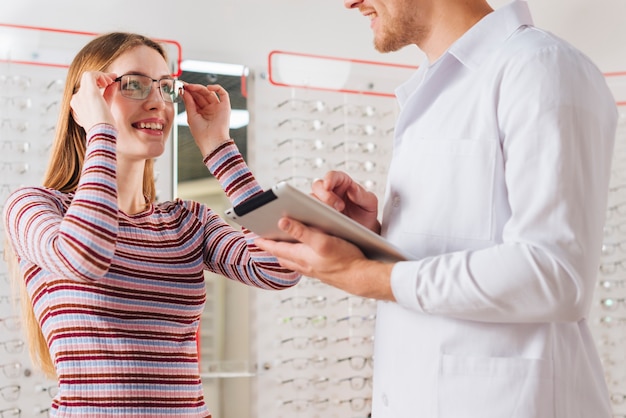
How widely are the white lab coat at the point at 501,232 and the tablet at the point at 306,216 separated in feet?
0.18

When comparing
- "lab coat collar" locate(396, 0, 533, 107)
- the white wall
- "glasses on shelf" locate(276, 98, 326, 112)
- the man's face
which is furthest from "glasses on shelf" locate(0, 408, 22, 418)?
"lab coat collar" locate(396, 0, 533, 107)

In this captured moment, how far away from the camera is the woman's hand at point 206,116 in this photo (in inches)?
74.9

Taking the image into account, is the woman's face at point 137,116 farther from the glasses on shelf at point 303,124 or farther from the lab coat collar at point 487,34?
the glasses on shelf at point 303,124

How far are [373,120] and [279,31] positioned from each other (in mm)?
539

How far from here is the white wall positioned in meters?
3.16

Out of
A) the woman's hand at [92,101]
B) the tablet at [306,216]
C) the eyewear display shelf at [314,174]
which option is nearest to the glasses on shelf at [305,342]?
Result: the eyewear display shelf at [314,174]

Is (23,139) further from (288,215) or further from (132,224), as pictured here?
(288,215)

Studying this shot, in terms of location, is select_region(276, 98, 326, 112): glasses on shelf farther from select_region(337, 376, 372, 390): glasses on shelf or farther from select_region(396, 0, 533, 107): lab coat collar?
select_region(396, 0, 533, 107): lab coat collar

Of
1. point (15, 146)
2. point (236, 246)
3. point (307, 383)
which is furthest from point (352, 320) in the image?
point (236, 246)

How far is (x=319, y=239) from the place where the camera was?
4.20ft

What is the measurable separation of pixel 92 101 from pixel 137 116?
0.48 ft

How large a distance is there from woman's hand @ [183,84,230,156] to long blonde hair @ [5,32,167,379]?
136 mm

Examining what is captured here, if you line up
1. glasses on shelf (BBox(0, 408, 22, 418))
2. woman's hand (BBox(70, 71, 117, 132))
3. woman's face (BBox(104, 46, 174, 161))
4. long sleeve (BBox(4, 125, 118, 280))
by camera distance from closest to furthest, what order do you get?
long sleeve (BBox(4, 125, 118, 280)), woman's hand (BBox(70, 71, 117, 132)), woman's face (BBox(104, 46, 174, 161)), glasses on shelf (BBox(0, 408, 22, 418))

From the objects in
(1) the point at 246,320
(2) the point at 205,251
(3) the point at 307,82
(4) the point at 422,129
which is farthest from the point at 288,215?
(3) the point at 307,82
